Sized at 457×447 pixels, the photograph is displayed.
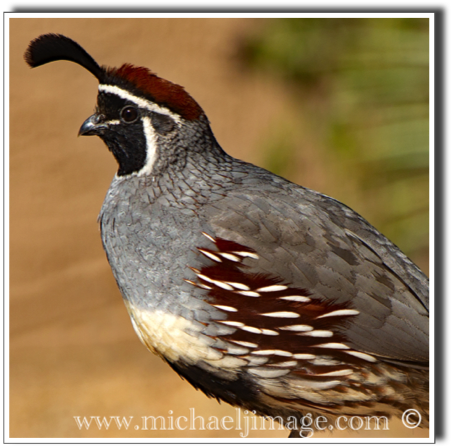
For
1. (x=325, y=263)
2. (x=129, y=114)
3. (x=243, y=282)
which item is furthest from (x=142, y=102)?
(x=325, y=263)

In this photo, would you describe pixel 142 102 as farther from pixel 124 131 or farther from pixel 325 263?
pixel 325 263

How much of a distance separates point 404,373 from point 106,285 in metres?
3.95

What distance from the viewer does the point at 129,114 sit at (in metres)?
2.41

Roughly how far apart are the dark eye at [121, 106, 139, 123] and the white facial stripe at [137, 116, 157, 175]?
0.04 metres

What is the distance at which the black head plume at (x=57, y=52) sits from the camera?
2.46m

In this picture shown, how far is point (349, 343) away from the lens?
2309mm

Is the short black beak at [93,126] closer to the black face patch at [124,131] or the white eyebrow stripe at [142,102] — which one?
the black face patch at [124,131]

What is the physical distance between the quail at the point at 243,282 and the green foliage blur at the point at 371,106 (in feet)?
6.62

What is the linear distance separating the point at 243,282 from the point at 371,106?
101 inches

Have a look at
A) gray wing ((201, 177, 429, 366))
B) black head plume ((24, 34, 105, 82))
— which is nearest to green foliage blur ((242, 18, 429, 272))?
gray wing ((201, 177, 429, 366))

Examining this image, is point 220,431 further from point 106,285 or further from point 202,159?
point 202,159

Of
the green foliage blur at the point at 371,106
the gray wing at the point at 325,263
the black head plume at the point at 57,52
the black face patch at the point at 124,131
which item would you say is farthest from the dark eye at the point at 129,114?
the green foliage blur at the point at 371,106

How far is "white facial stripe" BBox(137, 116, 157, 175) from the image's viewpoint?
7.84 feet

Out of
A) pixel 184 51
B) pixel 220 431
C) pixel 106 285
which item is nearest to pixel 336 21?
pixel 184 51
